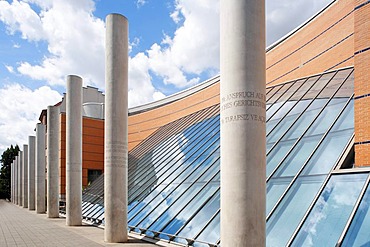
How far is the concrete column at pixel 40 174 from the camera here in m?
29.0

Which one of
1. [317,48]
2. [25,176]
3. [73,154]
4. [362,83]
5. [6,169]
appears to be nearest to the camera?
[362,83]


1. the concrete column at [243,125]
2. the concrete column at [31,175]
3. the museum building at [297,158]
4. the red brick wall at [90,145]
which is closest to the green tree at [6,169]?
the concrete column at [31,175]

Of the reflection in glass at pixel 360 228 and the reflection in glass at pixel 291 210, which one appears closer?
the reflection in glass at pixel 360 228

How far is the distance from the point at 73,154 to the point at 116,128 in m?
7.27

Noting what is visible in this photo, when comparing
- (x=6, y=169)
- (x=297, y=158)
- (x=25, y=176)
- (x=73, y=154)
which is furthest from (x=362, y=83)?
(x=6, y=169)

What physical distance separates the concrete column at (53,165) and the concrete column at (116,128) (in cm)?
1243

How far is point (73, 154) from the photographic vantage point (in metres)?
19.2

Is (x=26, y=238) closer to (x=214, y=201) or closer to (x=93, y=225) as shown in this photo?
(x=93, y=225)

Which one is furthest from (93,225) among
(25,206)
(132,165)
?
(25,206)

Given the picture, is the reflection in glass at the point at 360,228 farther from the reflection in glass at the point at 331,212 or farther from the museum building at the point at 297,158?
the reflection in glass at the point at 331,212

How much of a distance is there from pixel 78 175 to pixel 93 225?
3.12 metres

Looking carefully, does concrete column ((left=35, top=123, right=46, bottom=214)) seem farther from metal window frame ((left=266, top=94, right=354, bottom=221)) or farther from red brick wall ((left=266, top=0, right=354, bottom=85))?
metal window frame ((left=266, top=94, right=354, bottom=221))

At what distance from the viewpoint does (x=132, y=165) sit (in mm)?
24047

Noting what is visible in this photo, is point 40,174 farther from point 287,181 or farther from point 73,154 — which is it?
point 287,181
